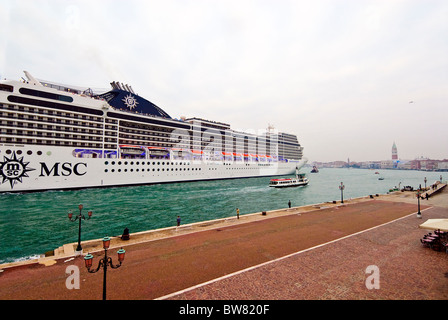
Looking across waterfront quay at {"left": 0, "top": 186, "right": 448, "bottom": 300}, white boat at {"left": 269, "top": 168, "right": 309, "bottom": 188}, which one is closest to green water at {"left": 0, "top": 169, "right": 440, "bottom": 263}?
waterfront quay at {"left": 0, "top": 186, "right": 448, "bottom": 300}

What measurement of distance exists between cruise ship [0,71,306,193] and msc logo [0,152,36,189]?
107 millimetres

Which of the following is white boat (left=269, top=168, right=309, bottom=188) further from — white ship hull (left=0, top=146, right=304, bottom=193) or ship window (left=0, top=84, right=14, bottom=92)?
ship window (left=0, top=84, right=14, bottom=92)

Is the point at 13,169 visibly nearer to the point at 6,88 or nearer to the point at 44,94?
the point at 6,88

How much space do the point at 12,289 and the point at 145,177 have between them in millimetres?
40787

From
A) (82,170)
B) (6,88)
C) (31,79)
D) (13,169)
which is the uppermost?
(31,79)

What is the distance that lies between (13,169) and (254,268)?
42.7 metres

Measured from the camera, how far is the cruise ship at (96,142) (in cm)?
3303

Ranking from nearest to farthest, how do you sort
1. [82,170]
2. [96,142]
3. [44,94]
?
1. [44,94]
2. [82,170]
3. [96,142]

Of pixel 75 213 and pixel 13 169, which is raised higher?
pixel 13 169

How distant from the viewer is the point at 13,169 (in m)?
31.5

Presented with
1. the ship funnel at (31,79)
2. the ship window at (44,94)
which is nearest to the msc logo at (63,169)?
the ship window at (44,94)

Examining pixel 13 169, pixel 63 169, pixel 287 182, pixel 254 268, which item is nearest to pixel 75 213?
pixel 63 169
